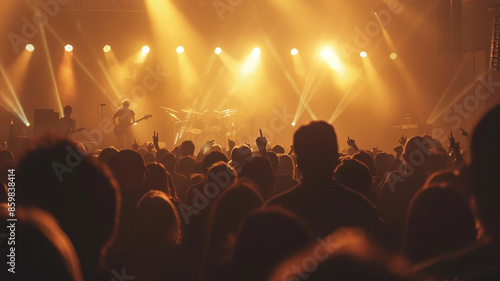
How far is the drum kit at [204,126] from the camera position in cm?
1955

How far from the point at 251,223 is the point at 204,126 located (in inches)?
730

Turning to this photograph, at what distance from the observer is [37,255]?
3.62ft

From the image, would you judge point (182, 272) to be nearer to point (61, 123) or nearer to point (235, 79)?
point (61, 123)

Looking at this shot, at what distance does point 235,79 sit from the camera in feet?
72.8

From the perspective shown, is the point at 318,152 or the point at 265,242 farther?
the point at 318,152

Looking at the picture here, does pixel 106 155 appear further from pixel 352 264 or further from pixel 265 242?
pixel 352 264

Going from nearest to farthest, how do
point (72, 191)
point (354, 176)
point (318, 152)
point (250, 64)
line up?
point (72, 191)
point (318, 152)
point (354, 176)
point (250, 64)

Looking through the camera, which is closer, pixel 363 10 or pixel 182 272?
pixel 182 272

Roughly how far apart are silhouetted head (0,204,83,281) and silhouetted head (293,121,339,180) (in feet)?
5.42

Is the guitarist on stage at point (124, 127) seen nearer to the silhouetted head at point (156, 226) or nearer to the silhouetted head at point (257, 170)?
the silhouetted head at point (257, 170)

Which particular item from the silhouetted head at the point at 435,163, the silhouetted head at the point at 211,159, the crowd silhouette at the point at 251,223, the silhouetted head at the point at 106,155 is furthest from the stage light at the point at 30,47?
the silhouetted head at the point at 435,163

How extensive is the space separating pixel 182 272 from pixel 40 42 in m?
19.5

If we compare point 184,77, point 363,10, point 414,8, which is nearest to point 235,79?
point 184,77

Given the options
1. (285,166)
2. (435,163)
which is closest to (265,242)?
(435,163)
